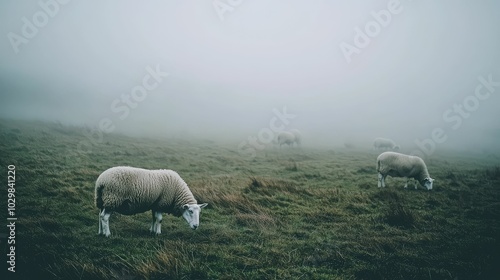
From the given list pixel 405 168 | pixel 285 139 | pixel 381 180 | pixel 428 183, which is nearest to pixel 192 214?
pixel 381 180

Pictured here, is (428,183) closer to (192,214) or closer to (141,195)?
(192,214)

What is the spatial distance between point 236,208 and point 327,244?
12.1 feet

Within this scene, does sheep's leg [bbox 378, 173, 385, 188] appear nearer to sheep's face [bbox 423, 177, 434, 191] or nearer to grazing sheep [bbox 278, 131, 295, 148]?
sheep's face [bbox 423, 177, 434, 191]

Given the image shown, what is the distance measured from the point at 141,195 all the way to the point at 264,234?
11.4 ft

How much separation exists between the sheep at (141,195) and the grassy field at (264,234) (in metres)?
0.52

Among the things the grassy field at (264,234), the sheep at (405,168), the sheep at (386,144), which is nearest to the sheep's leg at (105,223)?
the grassy field at (264,234)

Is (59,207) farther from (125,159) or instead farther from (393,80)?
(393,80)

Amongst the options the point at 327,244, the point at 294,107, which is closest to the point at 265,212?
the point at 327,244

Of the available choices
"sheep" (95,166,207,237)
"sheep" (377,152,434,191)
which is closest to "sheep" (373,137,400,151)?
"sheep" (377,152,434,191)

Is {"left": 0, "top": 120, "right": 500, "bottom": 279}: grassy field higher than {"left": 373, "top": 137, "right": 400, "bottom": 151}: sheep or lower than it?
lower

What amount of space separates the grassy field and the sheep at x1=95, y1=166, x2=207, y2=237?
516mm

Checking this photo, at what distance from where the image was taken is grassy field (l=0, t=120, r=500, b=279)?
5418 mm

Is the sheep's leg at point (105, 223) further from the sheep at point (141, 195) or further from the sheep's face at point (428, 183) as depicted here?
the sheep's face at point (428, 183)

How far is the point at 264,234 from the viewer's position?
753 centimetres
